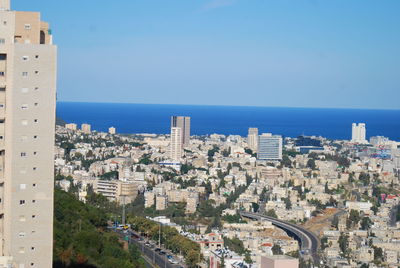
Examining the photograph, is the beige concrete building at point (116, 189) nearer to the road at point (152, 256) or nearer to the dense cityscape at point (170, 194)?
the dense cityscape at point (170, 194)

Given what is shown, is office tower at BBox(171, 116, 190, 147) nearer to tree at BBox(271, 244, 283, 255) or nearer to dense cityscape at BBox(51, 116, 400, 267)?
dense cityscape at BBox(51, 116, 400, 267)

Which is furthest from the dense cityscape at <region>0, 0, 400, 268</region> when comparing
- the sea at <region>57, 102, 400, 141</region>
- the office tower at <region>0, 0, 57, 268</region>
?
the sea at <region>57, 102, 400, 141</region>

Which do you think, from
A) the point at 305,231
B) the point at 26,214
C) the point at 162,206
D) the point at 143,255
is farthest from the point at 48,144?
the point at 162,206

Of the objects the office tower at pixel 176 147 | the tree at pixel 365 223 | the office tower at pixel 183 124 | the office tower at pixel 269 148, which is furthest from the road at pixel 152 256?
the office tower at pixel 183 124

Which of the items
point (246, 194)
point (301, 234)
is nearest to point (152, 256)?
point (301, 234)

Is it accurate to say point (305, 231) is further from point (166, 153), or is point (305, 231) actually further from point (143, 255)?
point (166, 153)

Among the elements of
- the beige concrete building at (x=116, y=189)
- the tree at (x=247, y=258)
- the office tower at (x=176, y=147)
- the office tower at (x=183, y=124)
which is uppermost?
the office tower at (x=183, y=124)
